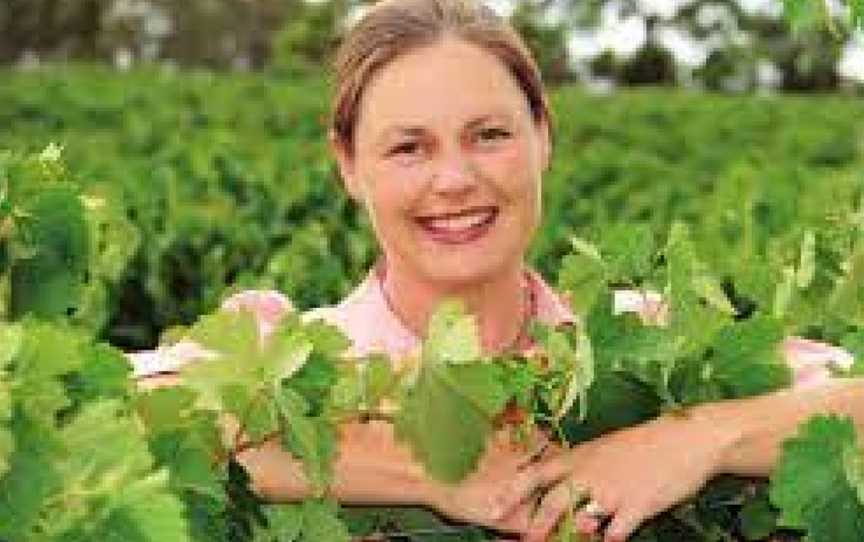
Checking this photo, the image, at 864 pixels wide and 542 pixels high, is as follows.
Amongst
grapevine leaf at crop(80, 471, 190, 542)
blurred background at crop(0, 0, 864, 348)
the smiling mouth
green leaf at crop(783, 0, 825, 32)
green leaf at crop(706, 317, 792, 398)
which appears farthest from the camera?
blurred background at crop(0, 0, 864, 348)

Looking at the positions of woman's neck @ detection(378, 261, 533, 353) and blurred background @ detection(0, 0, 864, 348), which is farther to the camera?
blurred background @ detection(0, 0, 864, 348)

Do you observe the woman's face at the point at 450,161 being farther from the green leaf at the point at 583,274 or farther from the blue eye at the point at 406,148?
the green leaf at the point at 583,274

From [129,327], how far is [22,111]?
1303cm

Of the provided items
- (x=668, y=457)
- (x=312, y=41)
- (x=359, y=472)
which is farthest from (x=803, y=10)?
(x=312, y=41)

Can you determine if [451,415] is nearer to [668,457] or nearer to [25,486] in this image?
[668,457]

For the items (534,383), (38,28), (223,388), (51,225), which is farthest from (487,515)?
(38,28)

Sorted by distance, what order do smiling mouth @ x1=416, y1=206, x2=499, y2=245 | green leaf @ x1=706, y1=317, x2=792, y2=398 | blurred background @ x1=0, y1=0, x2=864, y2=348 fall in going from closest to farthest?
green leaf @ x1=706, y1=317, x2=792, y2=398, smiling mouth @ x1=416, y1=206, x2=499, y2=245, blurred background @ x1=0, y1=0, x2=864, y2=348

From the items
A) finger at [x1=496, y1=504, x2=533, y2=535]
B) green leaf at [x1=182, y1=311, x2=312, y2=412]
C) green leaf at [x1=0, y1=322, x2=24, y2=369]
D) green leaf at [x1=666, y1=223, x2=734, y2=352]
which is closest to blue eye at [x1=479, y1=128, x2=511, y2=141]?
green leaf at [x1=666, y1=223, x2=734, y2=352]

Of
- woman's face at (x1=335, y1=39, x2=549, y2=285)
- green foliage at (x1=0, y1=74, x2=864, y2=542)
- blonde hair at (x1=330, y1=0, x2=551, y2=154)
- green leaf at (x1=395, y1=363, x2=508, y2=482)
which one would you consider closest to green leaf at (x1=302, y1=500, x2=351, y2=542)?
green foliage at (x1=0, y1=74, x2=864, y2=542)

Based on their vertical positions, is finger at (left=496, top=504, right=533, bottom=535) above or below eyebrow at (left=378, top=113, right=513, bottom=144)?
below

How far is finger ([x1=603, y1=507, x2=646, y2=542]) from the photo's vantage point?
2338 millimetres

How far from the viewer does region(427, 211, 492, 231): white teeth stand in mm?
2744

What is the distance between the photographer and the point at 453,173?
2.71 meters

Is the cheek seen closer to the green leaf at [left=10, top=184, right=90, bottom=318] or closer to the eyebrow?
the eyebrow
